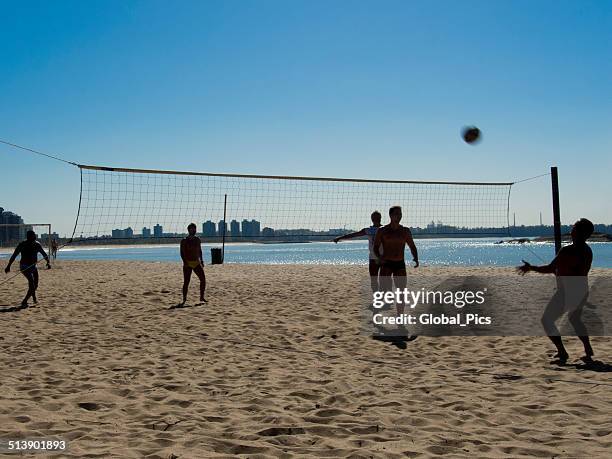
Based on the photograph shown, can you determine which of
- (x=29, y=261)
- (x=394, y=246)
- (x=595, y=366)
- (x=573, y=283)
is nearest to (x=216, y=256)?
(x=29, y=261)

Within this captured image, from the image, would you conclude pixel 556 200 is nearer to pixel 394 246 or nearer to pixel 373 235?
pixel 373 235

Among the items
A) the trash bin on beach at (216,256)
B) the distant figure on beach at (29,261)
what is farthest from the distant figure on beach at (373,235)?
the trash bin on beach at (216,256)

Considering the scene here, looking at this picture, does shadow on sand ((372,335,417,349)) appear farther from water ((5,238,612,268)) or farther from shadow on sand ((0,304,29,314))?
water ((5,238,612,268))

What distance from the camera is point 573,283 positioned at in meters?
4.42

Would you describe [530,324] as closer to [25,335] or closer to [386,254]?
[386,254]

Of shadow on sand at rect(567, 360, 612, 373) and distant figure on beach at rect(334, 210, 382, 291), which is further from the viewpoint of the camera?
distant figure on beach at rect(334, 210, 382, 291)

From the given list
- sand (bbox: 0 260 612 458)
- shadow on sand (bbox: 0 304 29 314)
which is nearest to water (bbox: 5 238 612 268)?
sand (bbox: 0 260 612 458)

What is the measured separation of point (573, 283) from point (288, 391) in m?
2.55

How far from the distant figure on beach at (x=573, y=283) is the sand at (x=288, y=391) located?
24 centimetres

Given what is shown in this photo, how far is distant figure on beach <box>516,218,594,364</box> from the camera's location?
4453 millimetres

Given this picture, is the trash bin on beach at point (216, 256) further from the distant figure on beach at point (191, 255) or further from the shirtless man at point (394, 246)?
the shirtless man at point (394, 246)

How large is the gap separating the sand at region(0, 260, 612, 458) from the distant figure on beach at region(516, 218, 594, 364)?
0.24 m

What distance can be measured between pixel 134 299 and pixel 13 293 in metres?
2.91

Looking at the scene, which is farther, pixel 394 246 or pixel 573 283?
pixel 394 246
